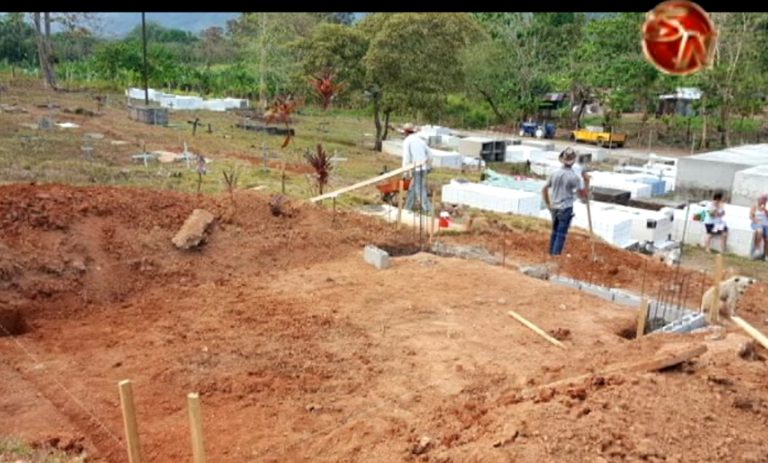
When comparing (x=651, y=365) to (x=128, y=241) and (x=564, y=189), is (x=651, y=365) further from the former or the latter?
(x=128, y=241)

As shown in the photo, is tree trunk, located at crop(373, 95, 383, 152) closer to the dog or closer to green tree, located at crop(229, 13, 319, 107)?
green tree, located at crop(229, 13, 319, 107)

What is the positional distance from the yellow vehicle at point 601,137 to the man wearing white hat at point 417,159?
1637 cm

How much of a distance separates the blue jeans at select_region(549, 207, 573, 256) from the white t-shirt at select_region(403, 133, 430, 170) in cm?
233

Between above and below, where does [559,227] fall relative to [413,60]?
below

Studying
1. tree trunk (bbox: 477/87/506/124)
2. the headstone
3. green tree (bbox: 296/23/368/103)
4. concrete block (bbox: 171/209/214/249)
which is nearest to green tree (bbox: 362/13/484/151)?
green tree (bbox: 296/23/368/103)

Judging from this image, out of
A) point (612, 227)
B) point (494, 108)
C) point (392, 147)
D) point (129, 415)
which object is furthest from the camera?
point (494, 108)

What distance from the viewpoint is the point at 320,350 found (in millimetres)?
6047

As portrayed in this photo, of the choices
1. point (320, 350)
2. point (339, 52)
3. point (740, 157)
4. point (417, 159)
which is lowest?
point (320, 350)

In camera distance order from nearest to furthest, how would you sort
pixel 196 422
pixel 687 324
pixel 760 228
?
pixel 196 422 < pixel 687 324 < pixel 760 228

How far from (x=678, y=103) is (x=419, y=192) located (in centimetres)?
2449

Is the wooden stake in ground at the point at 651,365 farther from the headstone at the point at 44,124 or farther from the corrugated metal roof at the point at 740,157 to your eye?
the headstone at the point at 44,124

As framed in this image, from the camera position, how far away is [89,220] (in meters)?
8.27

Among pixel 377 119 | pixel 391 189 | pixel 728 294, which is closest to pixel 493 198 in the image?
pixel 391 189

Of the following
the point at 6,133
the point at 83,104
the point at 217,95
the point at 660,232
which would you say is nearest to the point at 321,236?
the point at 660,232
